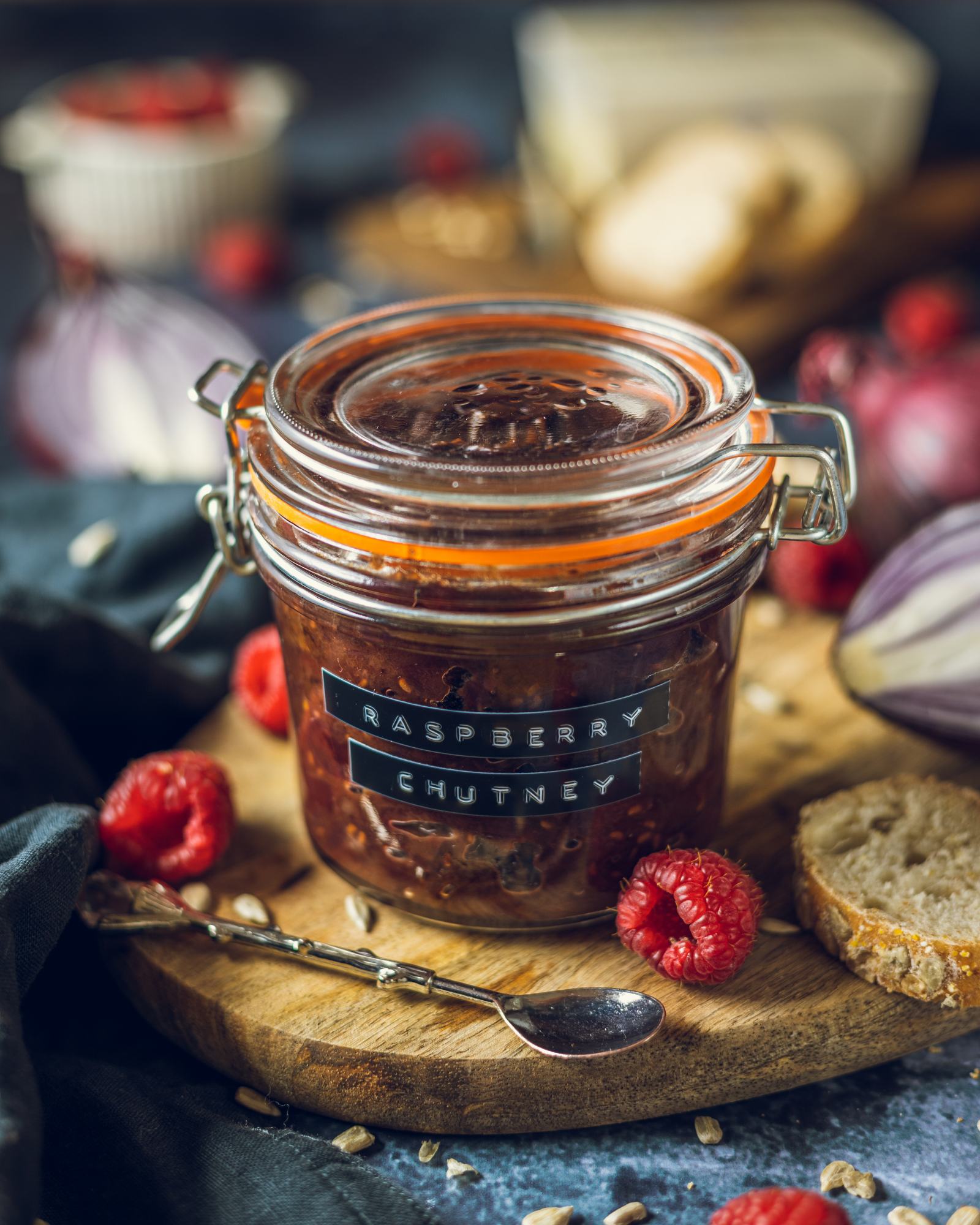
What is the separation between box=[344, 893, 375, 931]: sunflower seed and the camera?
116 centimetres

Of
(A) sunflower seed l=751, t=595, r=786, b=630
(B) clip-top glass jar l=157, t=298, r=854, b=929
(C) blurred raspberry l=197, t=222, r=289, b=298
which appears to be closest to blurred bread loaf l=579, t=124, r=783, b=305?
(C) blurred raspberry l=197, t=222, r=289, b=298

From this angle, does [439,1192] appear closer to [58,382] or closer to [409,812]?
[409,812]

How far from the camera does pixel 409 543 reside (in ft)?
3.10

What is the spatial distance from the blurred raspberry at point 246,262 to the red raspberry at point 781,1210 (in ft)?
7.04

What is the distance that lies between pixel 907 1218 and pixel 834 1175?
0.20 ft

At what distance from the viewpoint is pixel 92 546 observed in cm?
156

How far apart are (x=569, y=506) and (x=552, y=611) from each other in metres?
Answer: 0.08

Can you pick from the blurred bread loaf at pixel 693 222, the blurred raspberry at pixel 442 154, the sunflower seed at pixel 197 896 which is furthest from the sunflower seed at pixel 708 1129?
the blurred raspberry at pixel 442 154

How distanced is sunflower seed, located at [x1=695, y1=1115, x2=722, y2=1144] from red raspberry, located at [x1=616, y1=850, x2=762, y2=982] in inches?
4.4

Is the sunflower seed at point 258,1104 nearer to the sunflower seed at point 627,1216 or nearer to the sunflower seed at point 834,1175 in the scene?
the sunflower seed at point 627,1216

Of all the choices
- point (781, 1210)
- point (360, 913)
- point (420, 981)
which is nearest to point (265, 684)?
point (360, 913)

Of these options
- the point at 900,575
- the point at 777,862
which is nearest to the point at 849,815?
the point at 777,862

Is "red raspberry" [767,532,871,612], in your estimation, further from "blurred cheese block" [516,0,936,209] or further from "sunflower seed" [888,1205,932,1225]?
"blurred cheese block" [516,0,936,209]

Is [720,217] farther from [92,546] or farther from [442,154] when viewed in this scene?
[92,546]
